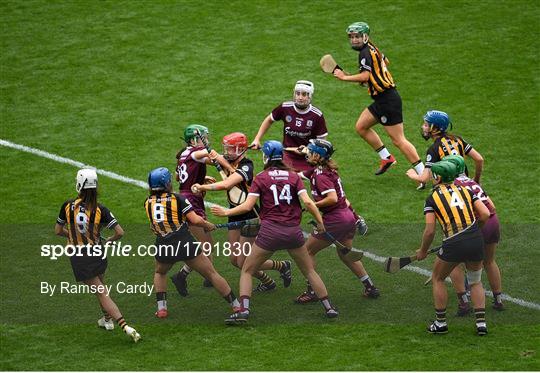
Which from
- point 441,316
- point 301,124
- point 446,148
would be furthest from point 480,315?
point 301,124

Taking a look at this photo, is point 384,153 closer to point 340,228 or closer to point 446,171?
point 340,228

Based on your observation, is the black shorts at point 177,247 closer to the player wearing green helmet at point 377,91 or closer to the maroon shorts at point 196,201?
the maroon shorts at point 196,201

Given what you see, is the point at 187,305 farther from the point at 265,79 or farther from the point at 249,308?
the point at 265,79

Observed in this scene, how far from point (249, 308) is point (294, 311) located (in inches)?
21.8

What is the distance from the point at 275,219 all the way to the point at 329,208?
2.93 ft

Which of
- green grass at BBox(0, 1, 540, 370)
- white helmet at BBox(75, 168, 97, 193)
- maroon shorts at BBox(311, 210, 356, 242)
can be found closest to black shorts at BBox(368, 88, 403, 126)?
green grass at BBox(0, 1, 540, 370)

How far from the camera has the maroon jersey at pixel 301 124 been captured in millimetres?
15323

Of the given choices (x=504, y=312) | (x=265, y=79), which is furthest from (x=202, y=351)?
(x=265, y=79)

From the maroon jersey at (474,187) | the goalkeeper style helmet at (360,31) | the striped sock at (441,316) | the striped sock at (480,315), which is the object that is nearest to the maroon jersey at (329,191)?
the maroon jersey at (474,187)

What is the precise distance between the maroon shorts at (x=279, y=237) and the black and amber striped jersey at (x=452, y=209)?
155 centimetres

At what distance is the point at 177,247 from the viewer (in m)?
12.8

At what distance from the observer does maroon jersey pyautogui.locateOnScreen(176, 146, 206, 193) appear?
1402 centimetres

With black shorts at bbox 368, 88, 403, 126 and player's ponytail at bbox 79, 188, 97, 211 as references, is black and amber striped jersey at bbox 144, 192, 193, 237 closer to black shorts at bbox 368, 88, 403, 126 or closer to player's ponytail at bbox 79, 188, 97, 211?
player's ponytail at bbox 79, 188, 97, 211

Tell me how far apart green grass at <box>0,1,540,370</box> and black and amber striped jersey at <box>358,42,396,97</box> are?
1.67m
